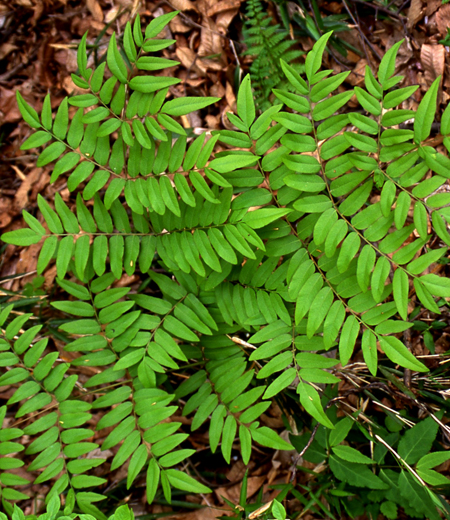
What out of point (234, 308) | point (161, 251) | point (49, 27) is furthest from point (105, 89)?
point (49, 27)

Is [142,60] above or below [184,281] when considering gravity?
above

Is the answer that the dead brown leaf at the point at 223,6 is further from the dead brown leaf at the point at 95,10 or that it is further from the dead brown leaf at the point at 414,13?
the dead brown leaf at the point at 414,13

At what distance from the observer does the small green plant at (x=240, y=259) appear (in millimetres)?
1655

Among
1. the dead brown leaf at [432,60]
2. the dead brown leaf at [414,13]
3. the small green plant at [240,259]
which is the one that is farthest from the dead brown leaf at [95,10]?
the dead brown leaf at [432,60]

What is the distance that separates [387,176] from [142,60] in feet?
3.50

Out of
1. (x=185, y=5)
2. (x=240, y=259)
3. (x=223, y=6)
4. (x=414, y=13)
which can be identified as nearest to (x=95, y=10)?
(x=185, y=5)

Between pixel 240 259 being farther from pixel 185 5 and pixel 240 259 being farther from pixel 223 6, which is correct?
pixel 185 5

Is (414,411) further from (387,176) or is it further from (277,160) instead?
(277,160)

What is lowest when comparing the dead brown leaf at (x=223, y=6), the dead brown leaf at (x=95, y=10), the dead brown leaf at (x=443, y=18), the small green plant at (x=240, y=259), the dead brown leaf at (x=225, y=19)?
the small green plant at (x=240, y=259)

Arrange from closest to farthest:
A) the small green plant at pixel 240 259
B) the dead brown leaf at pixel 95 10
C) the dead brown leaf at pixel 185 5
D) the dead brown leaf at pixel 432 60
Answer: the small green plant at pixel 240 259, the dead brown leaf at pixel 432 60, the dead brown leaf at pixel 185 5, the dead brown leaf at pixel 95 10

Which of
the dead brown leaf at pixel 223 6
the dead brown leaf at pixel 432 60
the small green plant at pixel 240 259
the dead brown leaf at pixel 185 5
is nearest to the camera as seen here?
the small green plant at pixel 240 259

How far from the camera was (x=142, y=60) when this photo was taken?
1.77 m

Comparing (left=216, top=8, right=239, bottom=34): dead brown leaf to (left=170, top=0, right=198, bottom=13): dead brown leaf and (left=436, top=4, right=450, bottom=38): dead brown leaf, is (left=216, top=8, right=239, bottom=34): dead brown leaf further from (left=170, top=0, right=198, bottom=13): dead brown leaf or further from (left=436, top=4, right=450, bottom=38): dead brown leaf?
(left=436, top=4, right=450, bottom=38): dead brown leaf

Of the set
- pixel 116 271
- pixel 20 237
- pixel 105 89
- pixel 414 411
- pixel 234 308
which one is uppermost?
pixel 105 89
